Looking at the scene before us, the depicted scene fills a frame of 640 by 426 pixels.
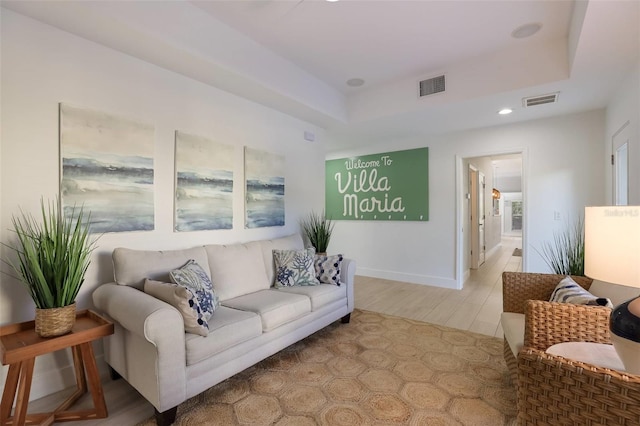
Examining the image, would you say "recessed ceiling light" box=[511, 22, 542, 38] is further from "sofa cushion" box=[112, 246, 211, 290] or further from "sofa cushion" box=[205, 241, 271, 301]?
"sofa cushion" box=[112, 246, 211, 290]

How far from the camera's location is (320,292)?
2740 mm

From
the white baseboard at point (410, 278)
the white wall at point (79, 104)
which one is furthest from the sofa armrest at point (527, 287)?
the white wall at point (79, 104)

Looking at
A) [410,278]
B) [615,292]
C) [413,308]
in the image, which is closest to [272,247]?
[413,308]

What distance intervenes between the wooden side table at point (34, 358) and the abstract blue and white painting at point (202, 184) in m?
1.10

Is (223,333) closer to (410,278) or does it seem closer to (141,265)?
(141,265)

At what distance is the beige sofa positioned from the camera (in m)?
1.63

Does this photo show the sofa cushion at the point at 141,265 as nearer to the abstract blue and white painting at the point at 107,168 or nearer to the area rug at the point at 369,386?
the abstract blue and white painting at the point at 107,168

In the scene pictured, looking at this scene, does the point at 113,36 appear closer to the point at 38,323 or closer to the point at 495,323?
the point at 38,323

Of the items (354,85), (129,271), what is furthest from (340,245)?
(129,271)

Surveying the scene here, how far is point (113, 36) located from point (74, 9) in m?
0.27

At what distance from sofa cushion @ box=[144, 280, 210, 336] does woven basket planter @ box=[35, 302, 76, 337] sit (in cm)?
48

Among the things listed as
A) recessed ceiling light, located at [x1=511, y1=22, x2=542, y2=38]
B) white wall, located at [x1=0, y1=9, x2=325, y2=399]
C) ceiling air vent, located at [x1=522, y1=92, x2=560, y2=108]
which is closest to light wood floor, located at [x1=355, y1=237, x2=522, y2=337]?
white wall, located at [x1=0, y1=9, x2=325, y2=399]

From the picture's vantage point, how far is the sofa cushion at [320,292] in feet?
8.74

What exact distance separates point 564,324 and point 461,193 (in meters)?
3.24
